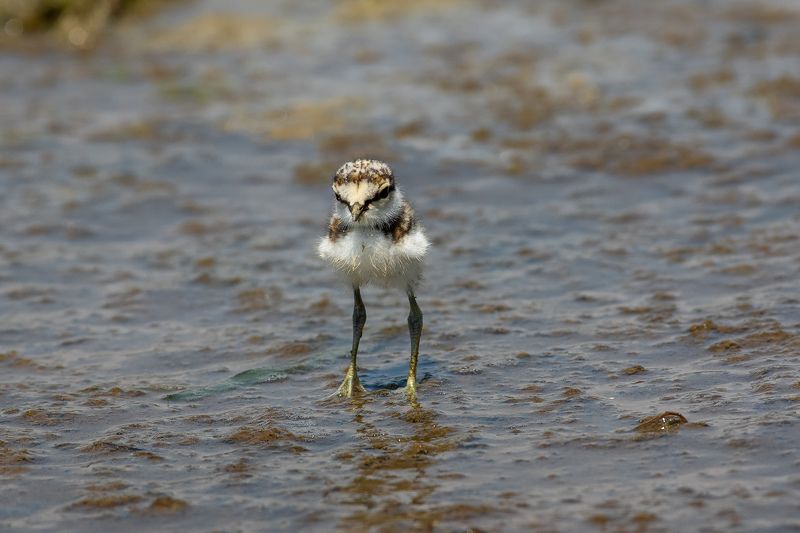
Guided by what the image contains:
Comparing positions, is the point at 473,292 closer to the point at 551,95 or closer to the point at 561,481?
the point at 561,481

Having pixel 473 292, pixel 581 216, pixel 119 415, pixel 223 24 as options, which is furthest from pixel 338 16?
pixel 119 415

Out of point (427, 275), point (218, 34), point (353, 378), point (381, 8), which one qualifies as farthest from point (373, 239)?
point (381, 8)

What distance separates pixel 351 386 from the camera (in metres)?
6.29

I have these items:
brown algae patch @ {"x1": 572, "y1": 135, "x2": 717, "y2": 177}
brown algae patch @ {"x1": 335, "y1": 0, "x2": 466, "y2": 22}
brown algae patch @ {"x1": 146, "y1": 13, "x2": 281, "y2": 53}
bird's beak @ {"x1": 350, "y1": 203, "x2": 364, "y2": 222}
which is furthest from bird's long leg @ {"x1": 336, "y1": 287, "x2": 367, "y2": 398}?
brown algae patch @ {"x1": 335, "y1": 0, "x2": 466, "y2": 22}

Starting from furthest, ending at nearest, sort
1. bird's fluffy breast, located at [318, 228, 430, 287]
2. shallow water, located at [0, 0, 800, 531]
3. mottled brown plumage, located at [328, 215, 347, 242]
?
mottled brown plumage, located at [328, 215, 347, 242], bird's fluffy breast, located at [318, 228, 430, 287], shallow water, located at [0, 0, 800, 531]

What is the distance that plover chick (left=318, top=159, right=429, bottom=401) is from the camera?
5.88 metres

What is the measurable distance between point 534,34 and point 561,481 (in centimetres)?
939

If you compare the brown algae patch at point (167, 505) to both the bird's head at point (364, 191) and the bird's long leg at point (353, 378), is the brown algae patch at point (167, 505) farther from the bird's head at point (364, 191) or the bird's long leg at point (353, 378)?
the bird's head at point (364, 191)

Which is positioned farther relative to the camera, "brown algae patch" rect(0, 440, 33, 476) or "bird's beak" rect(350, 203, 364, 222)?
"bird's beak" rect(350, 203, 364, 222)

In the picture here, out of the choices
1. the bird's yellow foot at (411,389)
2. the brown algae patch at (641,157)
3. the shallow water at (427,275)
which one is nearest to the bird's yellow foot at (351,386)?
the shallow water at (427,275)

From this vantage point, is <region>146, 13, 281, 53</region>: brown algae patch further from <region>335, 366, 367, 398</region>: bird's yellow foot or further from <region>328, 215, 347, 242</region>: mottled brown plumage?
<region>335, 366, 367, 398</region>: bird's yellow foot

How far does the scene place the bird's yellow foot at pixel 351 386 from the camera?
246 inches

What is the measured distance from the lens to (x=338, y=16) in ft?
48.9

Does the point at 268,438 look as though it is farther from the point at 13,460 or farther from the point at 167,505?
the point at 13,460
